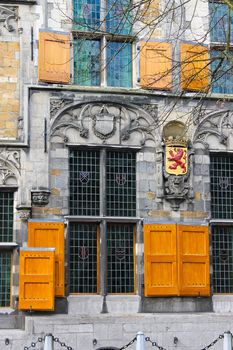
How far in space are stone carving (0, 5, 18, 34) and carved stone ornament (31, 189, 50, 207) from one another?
3.31 m

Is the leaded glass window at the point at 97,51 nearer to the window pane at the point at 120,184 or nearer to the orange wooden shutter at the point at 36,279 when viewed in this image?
the window pane at the point at 120,184

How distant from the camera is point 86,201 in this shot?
13.5 m

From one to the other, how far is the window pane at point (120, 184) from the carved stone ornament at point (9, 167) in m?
1.82

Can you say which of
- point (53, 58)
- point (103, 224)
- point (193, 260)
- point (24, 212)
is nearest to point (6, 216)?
point (24, 212)

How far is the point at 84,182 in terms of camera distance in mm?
13516

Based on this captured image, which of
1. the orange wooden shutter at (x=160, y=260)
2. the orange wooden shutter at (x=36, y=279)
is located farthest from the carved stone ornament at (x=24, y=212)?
the orange wooden shutter at (x=160, y=260)

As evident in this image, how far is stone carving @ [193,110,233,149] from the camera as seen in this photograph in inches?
556

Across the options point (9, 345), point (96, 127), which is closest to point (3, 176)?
point (96, 127)

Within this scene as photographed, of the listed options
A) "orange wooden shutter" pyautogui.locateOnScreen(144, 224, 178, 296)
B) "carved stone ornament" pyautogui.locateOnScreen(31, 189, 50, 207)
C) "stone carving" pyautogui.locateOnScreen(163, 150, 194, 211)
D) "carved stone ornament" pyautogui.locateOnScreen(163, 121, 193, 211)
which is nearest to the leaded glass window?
"carved stone ornament" pyautogui.locateOnScreen(163, 121, 193, 211)

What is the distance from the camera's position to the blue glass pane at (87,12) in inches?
548

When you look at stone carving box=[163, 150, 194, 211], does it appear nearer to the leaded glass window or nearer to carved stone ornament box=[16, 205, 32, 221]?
the leaded glass window

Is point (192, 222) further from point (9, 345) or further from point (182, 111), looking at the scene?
point (9, 345)

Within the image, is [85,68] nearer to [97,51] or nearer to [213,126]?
[97,51]

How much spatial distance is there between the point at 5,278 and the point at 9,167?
211cm
